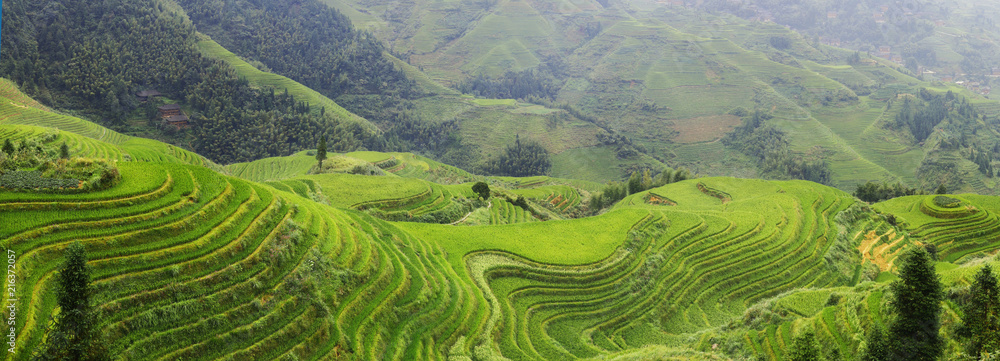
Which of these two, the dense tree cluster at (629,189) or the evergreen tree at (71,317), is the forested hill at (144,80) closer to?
the dense tree cluster at (629,189)

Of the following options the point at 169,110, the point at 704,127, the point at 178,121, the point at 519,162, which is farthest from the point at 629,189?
the point at 169,110

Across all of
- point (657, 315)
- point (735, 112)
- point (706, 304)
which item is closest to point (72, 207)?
point (657, 315)

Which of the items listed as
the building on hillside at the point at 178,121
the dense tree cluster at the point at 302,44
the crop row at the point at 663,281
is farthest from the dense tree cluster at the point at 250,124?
the crop row at the point at 663,281

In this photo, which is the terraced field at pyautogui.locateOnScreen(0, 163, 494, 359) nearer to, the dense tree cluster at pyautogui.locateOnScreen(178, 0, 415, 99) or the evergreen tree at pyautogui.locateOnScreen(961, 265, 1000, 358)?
the evergreen tree at pyautogui.locateOnScreen(961, 265, 1000, 358)

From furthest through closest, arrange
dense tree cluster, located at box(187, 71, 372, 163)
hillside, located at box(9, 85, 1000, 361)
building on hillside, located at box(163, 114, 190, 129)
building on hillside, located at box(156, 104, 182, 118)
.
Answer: building on hillside, located at box(156, 104, 182, 118) → dense tree cluster, located at box(187, 71, 372, 163) → building on hillside, located at box(163, 114, 190, 129) → hillside, located at box(9, 85, 1000, 361)

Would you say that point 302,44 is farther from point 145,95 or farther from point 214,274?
point 214,274

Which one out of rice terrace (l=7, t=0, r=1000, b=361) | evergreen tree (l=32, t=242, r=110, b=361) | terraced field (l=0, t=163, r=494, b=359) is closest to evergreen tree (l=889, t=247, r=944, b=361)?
rice terrace (l=7, t=0, r=1000, b=361)
